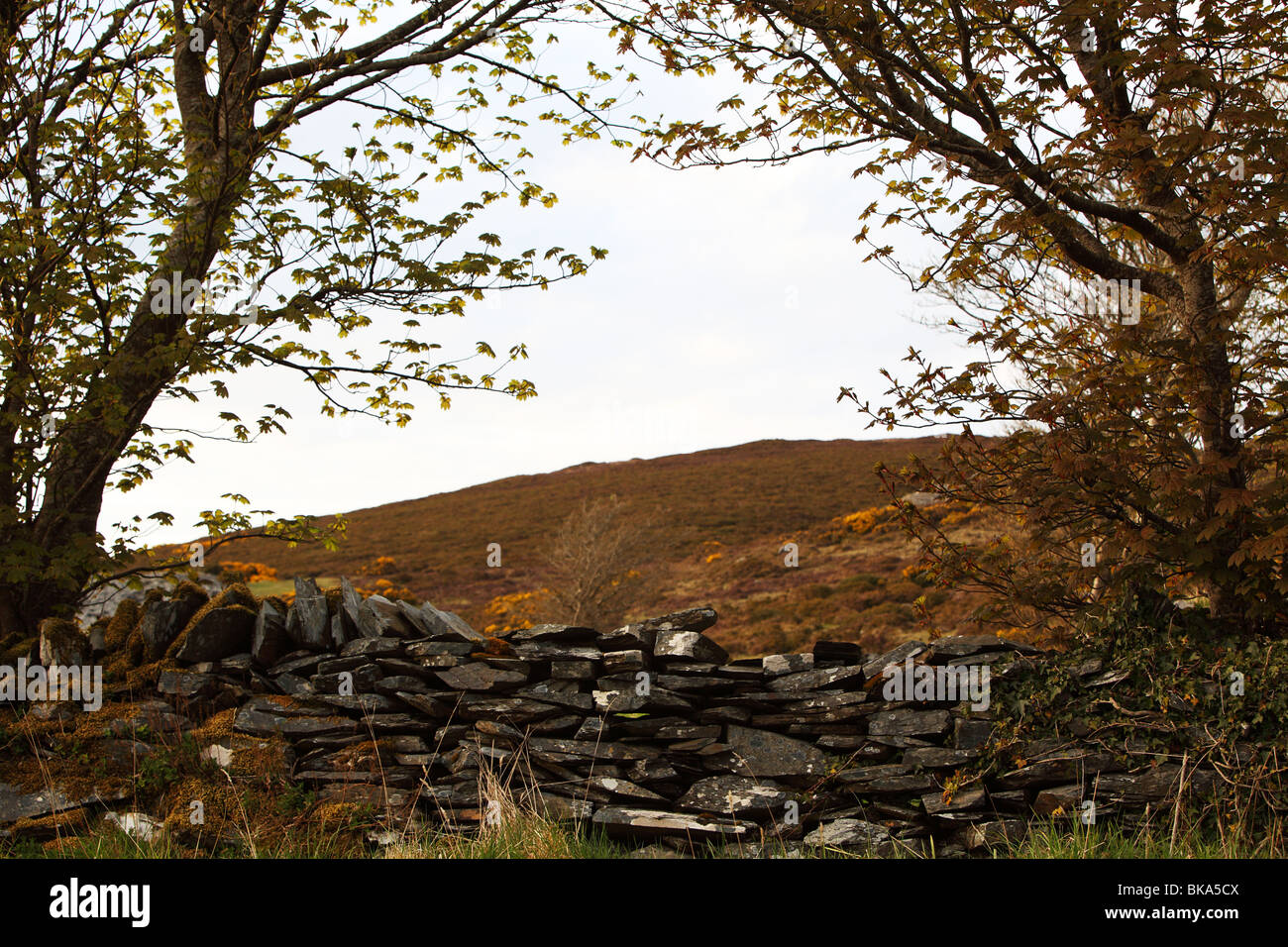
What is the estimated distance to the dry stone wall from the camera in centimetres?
572

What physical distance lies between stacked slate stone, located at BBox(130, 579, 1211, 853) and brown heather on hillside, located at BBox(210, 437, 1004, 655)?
6741 millimetres

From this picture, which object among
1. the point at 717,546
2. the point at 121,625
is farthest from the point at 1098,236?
the point at 717,546

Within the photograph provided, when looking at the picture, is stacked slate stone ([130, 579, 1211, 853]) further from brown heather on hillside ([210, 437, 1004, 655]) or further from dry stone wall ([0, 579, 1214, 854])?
brown heather on hillside ([210, 437, 1004, 655])

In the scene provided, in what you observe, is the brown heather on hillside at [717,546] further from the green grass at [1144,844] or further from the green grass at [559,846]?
the green grass at [559,846]

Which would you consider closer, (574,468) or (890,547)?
(890,547)

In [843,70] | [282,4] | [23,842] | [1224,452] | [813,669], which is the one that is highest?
[282,4]

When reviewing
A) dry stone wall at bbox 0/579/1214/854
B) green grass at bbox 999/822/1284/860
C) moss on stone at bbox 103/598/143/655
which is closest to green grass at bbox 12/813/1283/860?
green grass at bbox 999/822/1284/860

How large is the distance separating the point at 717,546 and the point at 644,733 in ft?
67.6

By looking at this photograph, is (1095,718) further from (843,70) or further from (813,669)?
(843,70)

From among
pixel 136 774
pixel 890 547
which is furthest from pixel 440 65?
pixel 890 547

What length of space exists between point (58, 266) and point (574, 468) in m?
42.1

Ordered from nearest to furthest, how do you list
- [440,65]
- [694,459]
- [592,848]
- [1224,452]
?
[592,848], [1224,452], [440,65], [694,459]
